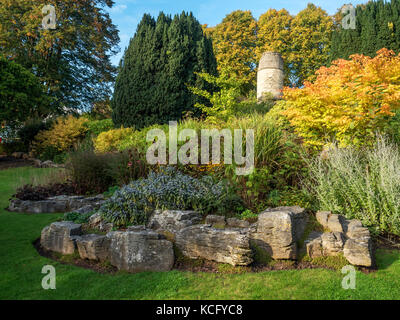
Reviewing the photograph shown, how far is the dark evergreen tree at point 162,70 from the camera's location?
35.2 ft

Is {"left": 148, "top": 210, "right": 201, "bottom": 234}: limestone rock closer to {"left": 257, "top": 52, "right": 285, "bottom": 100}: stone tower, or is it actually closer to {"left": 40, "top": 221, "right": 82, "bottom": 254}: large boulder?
{"left": 40, "top": 221, "right": 82, "bottom": 254}: large boulder

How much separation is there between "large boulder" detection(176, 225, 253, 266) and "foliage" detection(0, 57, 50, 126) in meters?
14.8

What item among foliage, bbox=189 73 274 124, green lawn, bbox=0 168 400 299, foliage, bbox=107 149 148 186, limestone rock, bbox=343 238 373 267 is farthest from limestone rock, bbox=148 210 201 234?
foliage, bbox=189 73 274 124

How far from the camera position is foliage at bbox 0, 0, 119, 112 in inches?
734

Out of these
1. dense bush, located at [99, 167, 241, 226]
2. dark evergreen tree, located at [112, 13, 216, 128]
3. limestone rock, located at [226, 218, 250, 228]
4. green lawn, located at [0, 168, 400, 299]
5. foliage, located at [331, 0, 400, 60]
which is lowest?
green lawn, located at [0, 168, 400, 299]

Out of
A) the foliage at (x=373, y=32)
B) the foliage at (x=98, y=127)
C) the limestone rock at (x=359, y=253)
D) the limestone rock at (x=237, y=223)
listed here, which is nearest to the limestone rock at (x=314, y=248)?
the limestone rock at (x=359, y=253)

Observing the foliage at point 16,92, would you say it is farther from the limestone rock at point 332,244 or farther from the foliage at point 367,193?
the limestone rock at point 332,244

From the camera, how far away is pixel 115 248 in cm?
332

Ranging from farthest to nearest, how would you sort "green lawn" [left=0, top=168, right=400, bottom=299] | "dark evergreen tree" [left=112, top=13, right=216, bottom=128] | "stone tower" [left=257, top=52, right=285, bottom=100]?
"stone tower" [left=257, top=52, right=285, bottom=100] < "dark evergreen tree" [left=112, top=13, right=216, bottom=128] < "green lawn" [left=0, top=168, right=400, bottom=299]

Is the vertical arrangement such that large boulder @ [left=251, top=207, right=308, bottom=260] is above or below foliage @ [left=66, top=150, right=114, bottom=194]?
below

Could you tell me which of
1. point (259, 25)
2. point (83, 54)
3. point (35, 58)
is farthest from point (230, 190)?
point (259, 25)

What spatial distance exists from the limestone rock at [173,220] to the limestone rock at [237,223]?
455 millimetres

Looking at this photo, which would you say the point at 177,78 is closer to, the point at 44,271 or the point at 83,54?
the point at 44,271
